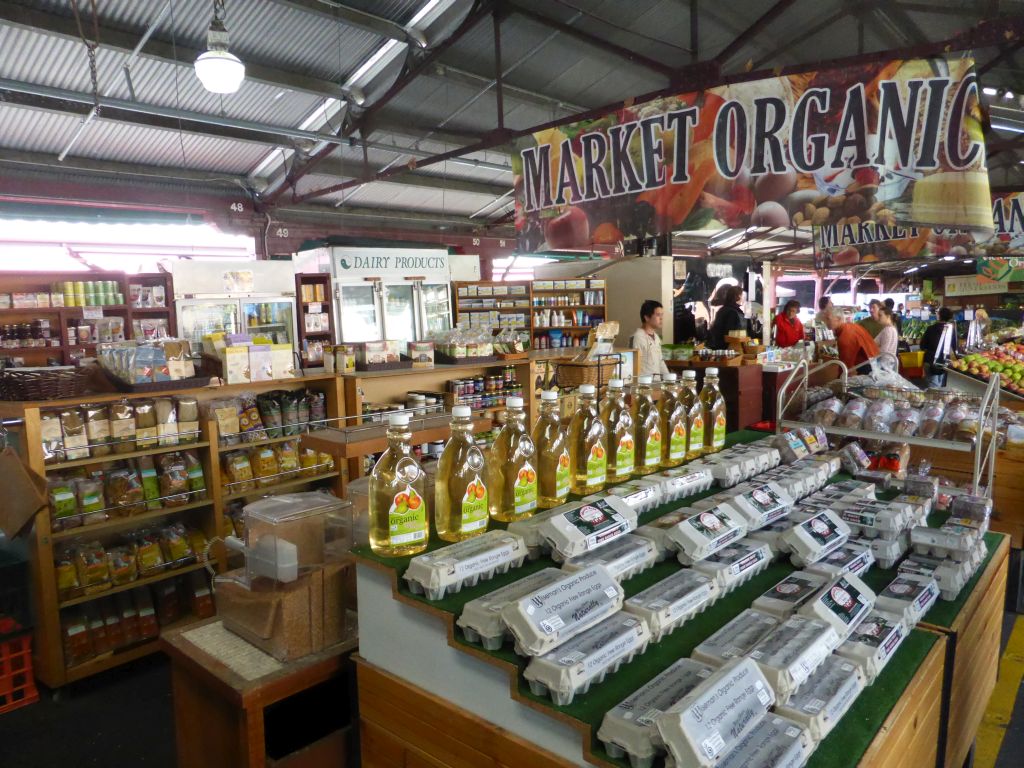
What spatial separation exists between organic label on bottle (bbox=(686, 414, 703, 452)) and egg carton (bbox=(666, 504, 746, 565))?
2.09 feet

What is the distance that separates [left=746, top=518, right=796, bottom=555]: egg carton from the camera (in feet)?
6.00

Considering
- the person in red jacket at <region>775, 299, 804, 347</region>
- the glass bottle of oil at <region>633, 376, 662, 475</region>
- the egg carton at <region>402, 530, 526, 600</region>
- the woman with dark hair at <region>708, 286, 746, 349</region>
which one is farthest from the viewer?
the person in red jacket at <region>775, 299, 804, 347</region>

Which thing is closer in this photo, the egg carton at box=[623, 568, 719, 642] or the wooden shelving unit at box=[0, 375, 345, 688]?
the egg carton at box=[623, 568, 719, 642]

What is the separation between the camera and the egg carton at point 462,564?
1.44 meters

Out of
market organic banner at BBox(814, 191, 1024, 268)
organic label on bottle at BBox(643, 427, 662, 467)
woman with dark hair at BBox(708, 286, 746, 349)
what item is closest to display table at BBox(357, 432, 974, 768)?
organic label on bottle at BBox(643, 427, 662, 467)

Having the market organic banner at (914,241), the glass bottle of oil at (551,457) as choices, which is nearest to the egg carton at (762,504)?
the glass bottle of oil at (551,457)

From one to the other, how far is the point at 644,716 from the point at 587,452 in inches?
37.1

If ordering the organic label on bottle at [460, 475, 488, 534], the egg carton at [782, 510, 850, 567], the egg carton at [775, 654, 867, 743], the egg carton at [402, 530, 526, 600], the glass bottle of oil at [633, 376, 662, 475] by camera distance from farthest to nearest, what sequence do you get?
the glass bottle of oil at [633, 376, 662, 475], the egg carton at [782, 510, 850, 567], the organic label on bottle at [460, 475, 488, 534], the egg carton at [402, 530, 526, 600], the egg carton at [775, 654, 867, 743]

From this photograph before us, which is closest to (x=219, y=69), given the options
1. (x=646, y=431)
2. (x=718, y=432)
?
(x=646, y=431)

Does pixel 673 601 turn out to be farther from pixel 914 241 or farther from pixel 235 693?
pixel 914 241

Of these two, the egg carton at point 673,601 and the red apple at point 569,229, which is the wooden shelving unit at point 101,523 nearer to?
the red apple at point 569,229

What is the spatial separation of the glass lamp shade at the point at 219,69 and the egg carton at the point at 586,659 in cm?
372

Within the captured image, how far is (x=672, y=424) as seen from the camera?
7.49 feet

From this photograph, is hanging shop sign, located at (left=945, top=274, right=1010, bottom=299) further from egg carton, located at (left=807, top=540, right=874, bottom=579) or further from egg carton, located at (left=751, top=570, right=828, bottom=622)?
egg carton, located at (left=751, top=570, right=828, bottom=622)
